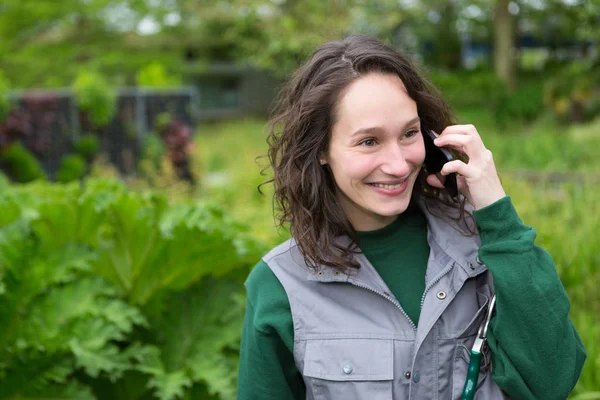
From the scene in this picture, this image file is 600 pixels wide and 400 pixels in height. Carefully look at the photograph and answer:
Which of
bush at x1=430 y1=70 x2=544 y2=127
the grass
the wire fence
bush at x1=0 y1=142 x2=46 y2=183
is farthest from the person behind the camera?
bush at x1=430 y1=70 x2=544 y2=127

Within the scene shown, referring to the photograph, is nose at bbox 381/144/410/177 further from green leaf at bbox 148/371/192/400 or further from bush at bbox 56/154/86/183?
bush at bbox 56/154/86/183

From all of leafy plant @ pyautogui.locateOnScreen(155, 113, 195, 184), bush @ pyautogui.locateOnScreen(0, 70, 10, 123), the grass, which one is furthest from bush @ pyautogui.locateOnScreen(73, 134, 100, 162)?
the grass

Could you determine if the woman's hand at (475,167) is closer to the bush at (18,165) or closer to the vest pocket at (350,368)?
the vest pocket at (350,368)

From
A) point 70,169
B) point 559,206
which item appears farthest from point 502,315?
point 70,169

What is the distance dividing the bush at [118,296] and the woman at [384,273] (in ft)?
4.55

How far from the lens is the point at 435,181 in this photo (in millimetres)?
1807

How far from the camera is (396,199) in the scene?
164 cm

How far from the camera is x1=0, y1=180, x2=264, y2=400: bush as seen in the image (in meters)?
2.95

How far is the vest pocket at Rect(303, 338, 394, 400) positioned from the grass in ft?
2.75

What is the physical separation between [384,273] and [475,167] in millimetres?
331

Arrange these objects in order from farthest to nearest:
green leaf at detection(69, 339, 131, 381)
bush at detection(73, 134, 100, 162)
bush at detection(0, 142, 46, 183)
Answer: bush at detection(73, 134, 100, 162), bush at detection(0, 142, 46, 183), green leaf at detection(69, 339, 131, 381)

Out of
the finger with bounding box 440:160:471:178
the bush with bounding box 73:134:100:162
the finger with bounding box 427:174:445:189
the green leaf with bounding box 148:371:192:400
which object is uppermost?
the finger with bounding box 440:160:471:178

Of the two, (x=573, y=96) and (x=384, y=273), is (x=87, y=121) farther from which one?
(x=573, y=96)

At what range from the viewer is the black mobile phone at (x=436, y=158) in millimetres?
1733
